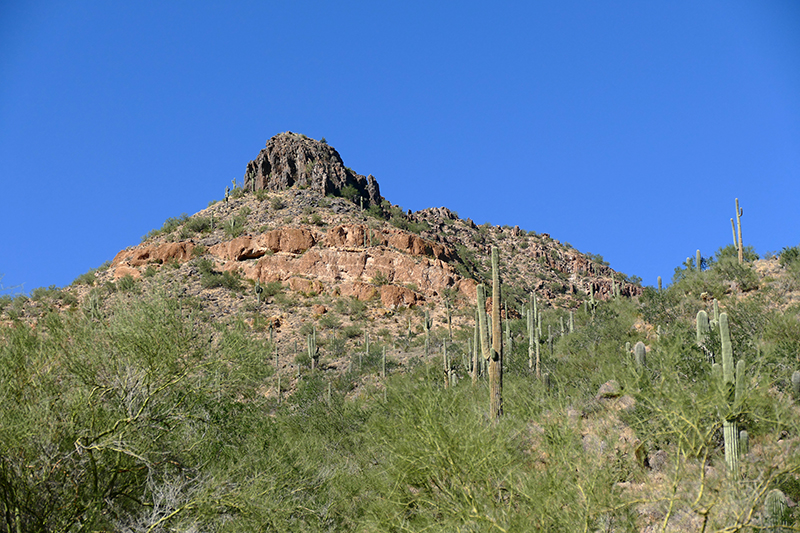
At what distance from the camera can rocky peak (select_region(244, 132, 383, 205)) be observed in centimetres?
5341

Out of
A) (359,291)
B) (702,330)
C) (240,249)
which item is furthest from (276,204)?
(702,330)

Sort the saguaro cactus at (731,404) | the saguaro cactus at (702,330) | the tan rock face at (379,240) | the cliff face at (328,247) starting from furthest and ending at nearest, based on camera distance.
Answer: the tan rock face at (379,240) → the cliff face at (328,247) → the saguaro cactus at (702,330) → the saguaro cactus at (731,404)

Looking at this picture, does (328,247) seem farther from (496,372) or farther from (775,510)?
(775,510)

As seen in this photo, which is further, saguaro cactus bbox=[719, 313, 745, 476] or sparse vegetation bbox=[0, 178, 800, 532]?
sparse vegetation bbox=[0, 178, 800, 532]

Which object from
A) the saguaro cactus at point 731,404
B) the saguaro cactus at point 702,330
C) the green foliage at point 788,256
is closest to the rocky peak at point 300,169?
the green foliage at point 788,256

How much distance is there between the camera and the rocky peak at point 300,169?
175ft

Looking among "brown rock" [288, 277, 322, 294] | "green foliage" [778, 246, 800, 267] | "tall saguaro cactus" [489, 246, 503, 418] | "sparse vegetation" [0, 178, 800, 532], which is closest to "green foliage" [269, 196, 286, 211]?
"brown rock" [288, 277, 322, 294]

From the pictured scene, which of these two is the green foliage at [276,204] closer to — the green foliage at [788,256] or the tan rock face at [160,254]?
the tan rock face at [160,254]

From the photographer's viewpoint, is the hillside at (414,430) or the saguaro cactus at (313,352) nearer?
the hillside at (414,430)

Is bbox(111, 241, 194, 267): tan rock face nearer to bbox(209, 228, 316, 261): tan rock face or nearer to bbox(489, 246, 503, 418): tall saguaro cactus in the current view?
bbox(209, 228, 316, 261): tan rock face

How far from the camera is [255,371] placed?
12078 millimetres

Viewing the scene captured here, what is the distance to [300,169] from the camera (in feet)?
177

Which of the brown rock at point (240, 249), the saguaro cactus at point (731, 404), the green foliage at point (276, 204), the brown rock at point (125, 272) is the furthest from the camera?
the green foliage at point (276, 204)

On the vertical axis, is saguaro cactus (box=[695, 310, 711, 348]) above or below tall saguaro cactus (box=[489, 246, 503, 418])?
above
